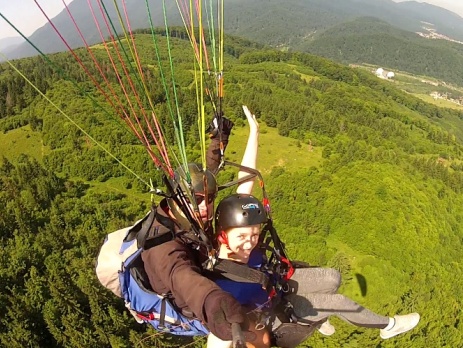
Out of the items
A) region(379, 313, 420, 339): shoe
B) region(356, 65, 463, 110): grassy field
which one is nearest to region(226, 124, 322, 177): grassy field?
region(379, 313, 420, 339): shoe

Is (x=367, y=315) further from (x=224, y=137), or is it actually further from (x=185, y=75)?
(x=185, y=75)

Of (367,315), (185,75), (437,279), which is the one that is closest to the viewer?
(367,315)

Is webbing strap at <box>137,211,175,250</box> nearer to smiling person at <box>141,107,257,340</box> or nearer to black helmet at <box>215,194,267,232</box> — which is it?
smiling person at <box>141,107,257,340</box>

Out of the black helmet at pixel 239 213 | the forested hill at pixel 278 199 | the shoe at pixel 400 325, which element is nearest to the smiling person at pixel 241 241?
the black helmet at pixel 239 213

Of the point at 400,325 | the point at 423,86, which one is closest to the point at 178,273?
the point at 400,325

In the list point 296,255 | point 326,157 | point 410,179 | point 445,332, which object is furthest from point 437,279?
point 326,157

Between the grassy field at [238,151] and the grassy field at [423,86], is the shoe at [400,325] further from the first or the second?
the grassy field at [423,86]

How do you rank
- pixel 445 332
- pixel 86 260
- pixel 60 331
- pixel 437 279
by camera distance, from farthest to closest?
pixel 437 279 → pixel 445 332 → pixel 86 260 → pixel 60 331
